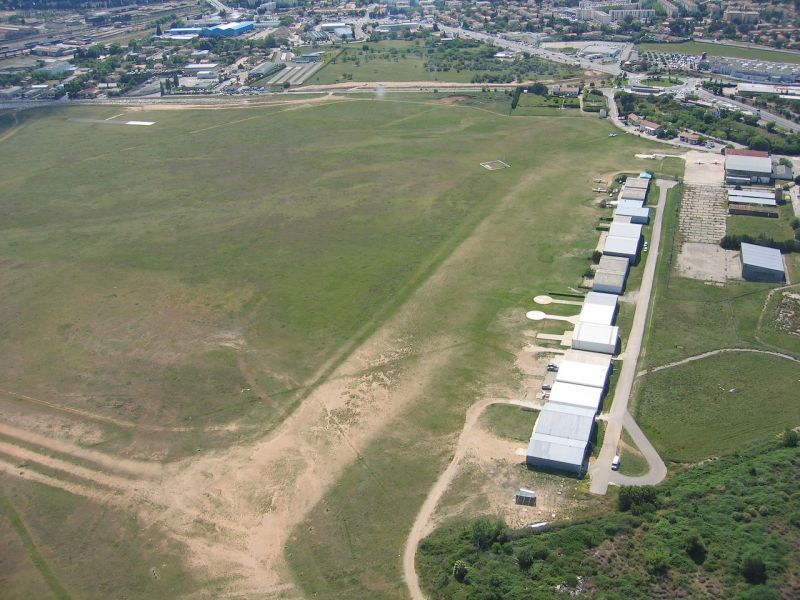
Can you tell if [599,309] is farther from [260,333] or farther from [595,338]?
[260,333]

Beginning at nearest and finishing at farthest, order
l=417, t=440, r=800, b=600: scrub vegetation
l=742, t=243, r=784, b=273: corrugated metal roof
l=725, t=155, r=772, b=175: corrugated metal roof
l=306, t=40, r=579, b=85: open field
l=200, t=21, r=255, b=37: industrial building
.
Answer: l=417, t=440, r=800, b=600: scrub vegetation → l=742, t=243, r=784, b=273: corrugated metal roof → l=725, t=155, r=772, b=175: corrugated metal roof → l=306, t=40, r=579, b=85: open field → l=200, t=21, r=255, b=37: industrial building

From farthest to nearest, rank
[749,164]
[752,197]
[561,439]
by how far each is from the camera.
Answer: [749,164]
[752,197]
[561,439]

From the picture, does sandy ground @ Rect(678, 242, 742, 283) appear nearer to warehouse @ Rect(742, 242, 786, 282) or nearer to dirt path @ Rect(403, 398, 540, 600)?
warehouse @ Rect(742, 242, 786, 282)

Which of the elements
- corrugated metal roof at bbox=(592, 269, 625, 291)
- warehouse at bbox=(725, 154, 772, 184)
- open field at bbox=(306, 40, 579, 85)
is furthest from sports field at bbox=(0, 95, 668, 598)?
open field at bbox=(306, 40, 579, 85)

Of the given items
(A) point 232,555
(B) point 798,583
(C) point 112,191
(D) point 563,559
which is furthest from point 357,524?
(C) point 112,191

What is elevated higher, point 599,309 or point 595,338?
point 599,309

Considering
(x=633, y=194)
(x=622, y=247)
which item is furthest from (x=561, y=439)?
(x=633, y=194)

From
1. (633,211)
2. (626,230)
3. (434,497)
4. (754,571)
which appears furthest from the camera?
(633,211)
